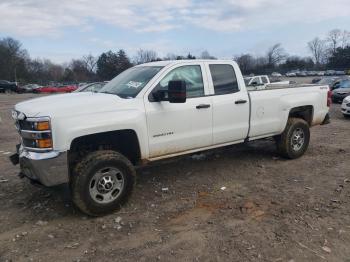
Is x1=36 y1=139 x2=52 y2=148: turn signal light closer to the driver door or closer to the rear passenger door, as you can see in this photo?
the driver door

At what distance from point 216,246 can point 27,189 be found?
3.49m

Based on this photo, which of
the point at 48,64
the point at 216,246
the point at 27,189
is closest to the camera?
the point at 216,246

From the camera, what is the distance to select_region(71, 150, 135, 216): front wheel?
481 centimetres

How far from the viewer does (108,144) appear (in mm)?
5426

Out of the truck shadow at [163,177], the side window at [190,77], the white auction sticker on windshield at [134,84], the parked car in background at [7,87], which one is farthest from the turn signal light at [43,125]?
the parked car in background at [7,87]

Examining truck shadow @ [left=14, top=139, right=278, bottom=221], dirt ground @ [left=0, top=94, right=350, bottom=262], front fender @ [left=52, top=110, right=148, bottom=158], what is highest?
front fender @ [left=52, top=110, right=148, bottom=158]

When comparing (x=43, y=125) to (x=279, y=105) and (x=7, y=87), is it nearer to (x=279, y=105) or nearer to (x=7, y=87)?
(x=279, y=105)

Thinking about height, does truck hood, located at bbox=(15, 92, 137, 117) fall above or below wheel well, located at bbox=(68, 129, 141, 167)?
above

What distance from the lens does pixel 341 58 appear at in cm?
8794

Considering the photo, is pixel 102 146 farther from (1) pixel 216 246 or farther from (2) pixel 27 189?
(1) pixel 216 246

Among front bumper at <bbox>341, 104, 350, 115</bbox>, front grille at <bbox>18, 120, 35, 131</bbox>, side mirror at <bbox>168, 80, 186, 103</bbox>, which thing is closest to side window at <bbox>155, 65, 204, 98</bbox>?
side mirror at <bbox>168, 80, 186, 103</bbox>

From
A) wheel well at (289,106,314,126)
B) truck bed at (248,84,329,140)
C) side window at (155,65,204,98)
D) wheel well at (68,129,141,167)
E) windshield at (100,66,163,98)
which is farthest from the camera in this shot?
wheel well at (289,106,314,126)

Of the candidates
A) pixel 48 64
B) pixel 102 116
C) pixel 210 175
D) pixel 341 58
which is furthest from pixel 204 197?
pixel 48 64

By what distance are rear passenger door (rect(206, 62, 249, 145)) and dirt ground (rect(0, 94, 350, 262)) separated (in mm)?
763
